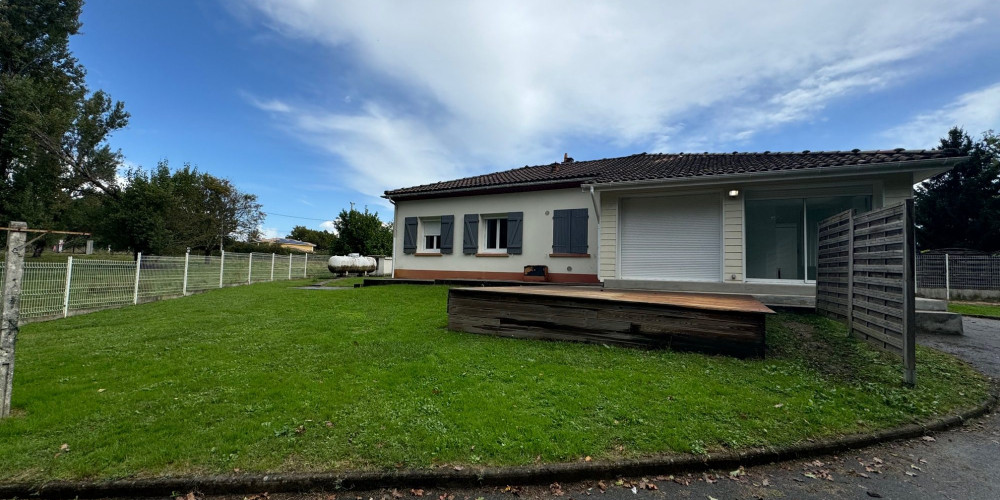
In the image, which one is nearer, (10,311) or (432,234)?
(10,311)

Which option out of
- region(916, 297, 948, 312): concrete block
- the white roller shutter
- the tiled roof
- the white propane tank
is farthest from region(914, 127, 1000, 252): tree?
the white propane tank

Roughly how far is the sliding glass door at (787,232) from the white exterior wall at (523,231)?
3.72 meters

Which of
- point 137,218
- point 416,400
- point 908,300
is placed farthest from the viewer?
point 137,218

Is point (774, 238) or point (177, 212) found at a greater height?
point (177, 212)

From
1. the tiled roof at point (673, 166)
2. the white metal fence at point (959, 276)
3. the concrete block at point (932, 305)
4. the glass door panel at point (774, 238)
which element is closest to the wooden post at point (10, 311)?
the tiled roof at point (673, 166)

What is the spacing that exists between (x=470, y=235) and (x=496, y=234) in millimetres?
862

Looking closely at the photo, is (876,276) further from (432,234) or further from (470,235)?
(432,234)

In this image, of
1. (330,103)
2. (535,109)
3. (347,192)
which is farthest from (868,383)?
(347,192)

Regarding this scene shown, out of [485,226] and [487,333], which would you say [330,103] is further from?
[487,333]

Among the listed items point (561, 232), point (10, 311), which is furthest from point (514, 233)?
point (10, 311)

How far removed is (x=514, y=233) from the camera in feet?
37.8

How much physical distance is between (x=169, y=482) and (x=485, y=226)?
1050 cm

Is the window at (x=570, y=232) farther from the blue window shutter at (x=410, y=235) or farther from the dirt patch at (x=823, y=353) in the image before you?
the dirt patch at (x=823, y=353)

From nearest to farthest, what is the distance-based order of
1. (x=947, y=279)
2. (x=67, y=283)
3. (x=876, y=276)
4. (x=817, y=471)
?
1. (x=817, y=471)
2. (x=876, y=276)
3. (x=67, y=283)
4. (x=947, y=279)
